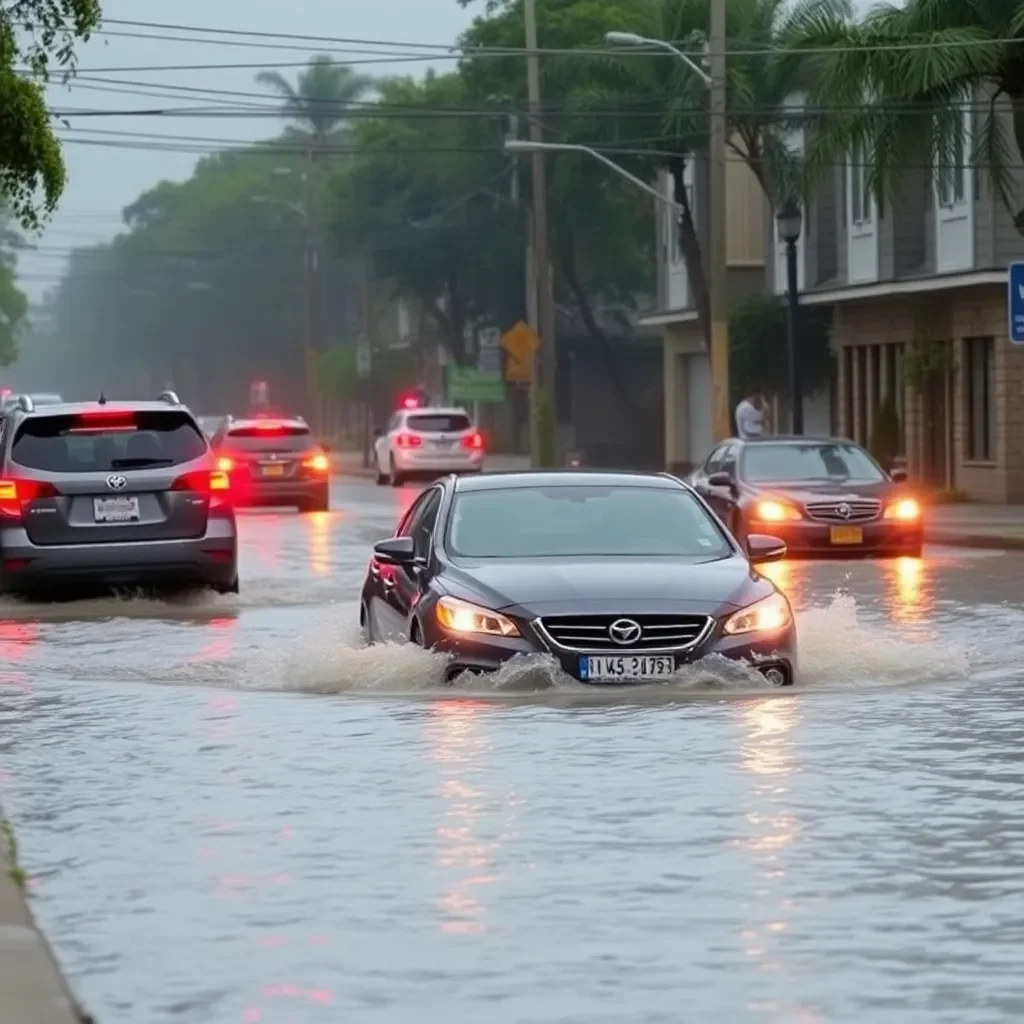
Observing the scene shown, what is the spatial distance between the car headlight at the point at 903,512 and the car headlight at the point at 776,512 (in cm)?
97

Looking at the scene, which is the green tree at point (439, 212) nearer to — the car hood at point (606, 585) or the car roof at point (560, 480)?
the car roof at point (560, 480)

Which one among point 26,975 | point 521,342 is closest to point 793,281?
point 521,342

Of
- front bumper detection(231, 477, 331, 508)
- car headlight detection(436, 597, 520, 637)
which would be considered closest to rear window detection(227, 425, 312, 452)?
front bumper detection(231, 477, 331, 508)

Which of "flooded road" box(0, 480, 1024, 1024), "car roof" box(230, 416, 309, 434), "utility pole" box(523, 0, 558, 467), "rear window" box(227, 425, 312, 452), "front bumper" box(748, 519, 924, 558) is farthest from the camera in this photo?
"utility pole" box(523, 0, 558, 467)

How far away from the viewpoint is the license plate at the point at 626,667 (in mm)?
15055

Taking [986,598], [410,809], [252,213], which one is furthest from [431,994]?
[252,213]

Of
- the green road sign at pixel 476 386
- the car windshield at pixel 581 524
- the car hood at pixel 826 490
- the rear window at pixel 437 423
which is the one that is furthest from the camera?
the green road sign at pixel 476 386

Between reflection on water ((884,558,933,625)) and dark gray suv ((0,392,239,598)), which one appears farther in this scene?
dark gray suv ((0,392,239,598))

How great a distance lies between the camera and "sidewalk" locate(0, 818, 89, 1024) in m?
7.59

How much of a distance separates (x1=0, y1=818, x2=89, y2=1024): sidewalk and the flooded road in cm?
11

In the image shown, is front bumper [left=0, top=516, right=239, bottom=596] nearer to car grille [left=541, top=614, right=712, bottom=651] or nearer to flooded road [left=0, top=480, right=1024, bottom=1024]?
flooded road [left=0, top=480, right=1024, bottom=1024]

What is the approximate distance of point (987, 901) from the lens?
30.6 feet

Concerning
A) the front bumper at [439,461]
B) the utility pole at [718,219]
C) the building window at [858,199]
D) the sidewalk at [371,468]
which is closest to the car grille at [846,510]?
the utility pole at [718,219]

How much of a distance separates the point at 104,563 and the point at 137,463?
36.4 inches
